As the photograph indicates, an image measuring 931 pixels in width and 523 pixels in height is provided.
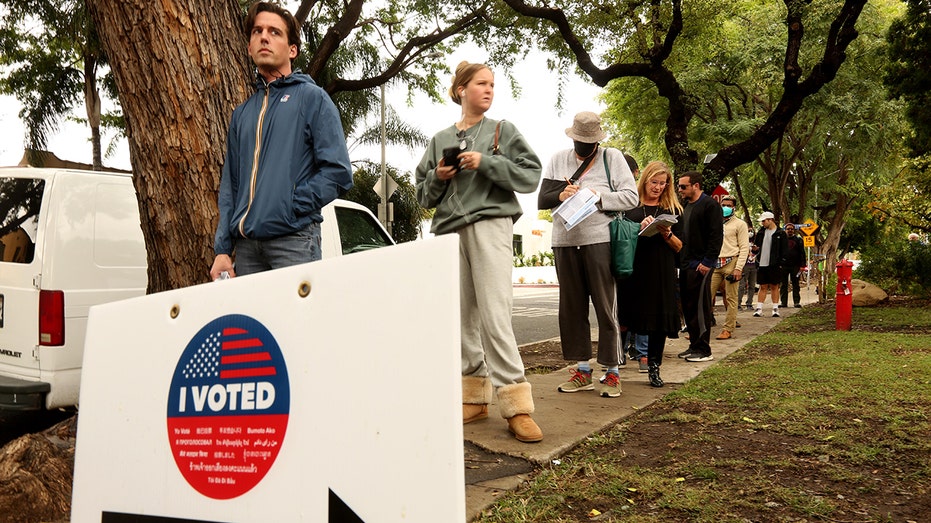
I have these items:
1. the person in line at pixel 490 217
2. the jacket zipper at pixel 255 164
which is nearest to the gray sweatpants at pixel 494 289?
the person in line at pixel 490 217

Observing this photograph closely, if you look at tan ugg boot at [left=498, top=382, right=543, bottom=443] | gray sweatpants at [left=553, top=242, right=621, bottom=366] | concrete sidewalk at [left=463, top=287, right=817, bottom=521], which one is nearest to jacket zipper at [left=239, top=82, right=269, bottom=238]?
concrete sidewalk at [left=463, top=287, right=817, bottom=521]

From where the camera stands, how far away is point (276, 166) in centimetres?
253

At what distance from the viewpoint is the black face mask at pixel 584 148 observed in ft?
15.5

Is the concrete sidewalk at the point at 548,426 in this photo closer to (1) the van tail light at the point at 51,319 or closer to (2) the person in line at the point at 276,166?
(2) the person in line at the point at 276,166

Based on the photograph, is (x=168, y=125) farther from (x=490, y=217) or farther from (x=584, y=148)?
(x=584, y=148)

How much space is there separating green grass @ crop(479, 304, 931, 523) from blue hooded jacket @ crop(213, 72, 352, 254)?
1298 mm

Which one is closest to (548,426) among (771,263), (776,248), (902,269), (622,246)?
(622,246)

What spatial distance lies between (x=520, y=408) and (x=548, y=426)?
1.53 feet

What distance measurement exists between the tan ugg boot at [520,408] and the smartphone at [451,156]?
3.64 ft

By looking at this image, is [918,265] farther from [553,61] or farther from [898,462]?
[898,462]

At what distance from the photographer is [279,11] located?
9.00 feet

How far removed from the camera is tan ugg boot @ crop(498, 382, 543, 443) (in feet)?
11.5

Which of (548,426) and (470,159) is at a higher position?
(470,159)

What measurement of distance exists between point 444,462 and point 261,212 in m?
1.65
